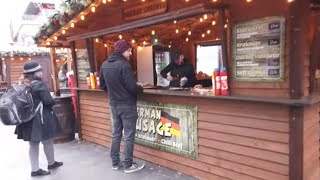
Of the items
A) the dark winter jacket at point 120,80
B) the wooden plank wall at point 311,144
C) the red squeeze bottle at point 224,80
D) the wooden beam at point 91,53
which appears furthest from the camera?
the wooden beam at point 91,53

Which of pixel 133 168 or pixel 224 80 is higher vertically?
pixel 224 80

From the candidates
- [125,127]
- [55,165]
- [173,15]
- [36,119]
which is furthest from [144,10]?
[55,165]

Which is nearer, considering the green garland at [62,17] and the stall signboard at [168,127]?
the stall signboard at [168,127]

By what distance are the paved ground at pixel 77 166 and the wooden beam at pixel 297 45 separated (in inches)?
81.2

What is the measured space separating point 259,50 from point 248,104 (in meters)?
0.65

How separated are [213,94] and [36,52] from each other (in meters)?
15.2

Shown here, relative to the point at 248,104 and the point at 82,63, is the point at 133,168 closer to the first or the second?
the point at 248,104

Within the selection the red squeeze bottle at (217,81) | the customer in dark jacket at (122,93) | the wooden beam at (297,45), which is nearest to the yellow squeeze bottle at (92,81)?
the customer in dark jacket at (122,93)

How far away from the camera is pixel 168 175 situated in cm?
467

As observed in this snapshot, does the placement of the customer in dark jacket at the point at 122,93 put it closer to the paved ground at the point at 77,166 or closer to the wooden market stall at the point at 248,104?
the paved ground at the point at 77,166

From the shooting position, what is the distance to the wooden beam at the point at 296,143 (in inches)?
128

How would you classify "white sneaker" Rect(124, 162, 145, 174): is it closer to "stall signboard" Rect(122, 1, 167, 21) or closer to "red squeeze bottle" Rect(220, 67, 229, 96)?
"red squeeze bottle" Rect(220, 67, 229, 96)

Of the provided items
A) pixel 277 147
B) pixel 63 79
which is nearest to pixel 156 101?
pixel 277 147

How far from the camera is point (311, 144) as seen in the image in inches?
142
